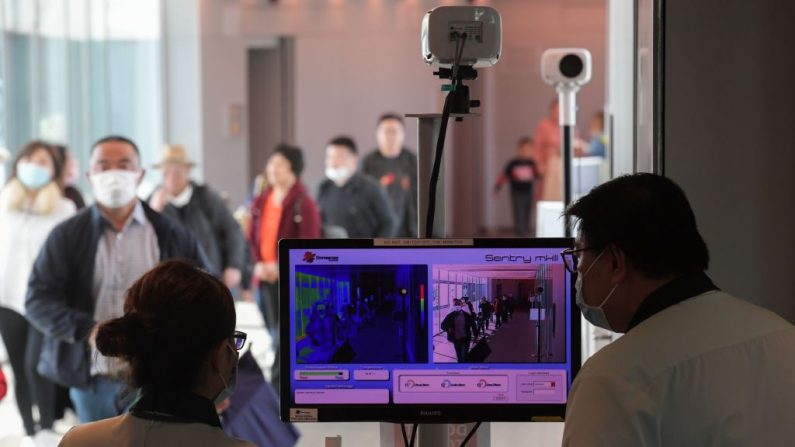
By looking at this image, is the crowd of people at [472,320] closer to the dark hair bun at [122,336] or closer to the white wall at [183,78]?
the dark hair bun at [122,336]

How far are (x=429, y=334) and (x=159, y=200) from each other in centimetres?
508

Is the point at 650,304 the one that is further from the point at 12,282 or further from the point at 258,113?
the point at 258,113

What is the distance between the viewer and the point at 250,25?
34.6 feet

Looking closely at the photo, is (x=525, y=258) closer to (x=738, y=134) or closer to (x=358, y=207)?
(x=738, y=134)

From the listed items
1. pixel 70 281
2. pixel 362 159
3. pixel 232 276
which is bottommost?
pixel 232 276

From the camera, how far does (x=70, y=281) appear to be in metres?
4.76

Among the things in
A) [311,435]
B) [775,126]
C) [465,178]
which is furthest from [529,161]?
[775,126]

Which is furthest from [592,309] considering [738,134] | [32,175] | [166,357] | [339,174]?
[339,174]

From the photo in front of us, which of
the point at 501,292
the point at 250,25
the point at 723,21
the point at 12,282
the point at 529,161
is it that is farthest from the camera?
the point at 529,161

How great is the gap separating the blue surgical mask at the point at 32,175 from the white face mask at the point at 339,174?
215 cm

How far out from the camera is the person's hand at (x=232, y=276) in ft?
22.0


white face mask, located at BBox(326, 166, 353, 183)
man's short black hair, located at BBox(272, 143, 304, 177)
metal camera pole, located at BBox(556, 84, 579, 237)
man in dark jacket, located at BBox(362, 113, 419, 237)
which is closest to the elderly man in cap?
man's short black hair, located at BBox(272, 143, 304, 177)

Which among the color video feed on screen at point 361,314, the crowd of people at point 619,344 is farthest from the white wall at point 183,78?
the crowd of people at point 619,344

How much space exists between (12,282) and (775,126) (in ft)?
15.0
